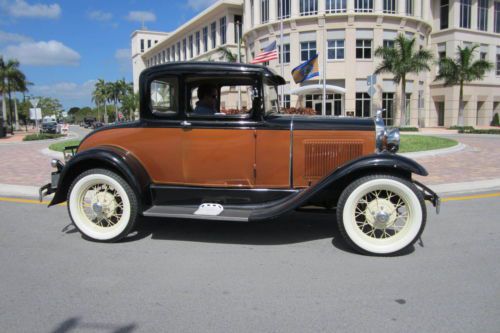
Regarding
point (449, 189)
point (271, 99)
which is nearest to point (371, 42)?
point (449, 189)

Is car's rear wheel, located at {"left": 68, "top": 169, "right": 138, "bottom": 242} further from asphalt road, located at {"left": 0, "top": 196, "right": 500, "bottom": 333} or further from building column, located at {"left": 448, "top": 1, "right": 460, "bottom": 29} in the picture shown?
building column, located at {"left": 448, "top": 1, "right": 460, "bottom": 29}

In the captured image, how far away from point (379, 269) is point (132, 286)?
2216mm

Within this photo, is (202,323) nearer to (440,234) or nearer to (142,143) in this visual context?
(142,143)

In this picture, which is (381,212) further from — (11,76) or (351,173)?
(11,76)

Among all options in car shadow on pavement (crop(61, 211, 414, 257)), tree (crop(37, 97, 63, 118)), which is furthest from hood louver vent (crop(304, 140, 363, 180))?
tree (crop(37, 97, 63, 118))

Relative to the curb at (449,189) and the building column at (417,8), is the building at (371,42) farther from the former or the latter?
the curb at (449,189)

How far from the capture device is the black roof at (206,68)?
4441mm

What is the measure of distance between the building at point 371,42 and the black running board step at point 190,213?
93.4 ft

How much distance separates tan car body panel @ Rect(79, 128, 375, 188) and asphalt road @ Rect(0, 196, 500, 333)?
2.40 ft

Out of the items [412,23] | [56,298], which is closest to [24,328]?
[56,298]

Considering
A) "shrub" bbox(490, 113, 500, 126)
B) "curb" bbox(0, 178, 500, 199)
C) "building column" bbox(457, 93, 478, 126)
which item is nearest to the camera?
"curb" bbox(0, 178, 500, 199)

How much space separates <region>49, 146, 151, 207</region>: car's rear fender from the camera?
4.43 meters

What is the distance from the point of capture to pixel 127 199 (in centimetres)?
449

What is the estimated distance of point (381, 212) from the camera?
13.2 ft
